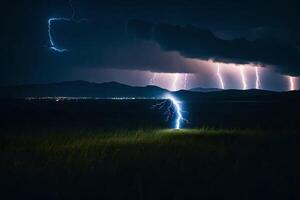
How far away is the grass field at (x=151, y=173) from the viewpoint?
8.98 meters

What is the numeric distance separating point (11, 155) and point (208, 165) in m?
5.93

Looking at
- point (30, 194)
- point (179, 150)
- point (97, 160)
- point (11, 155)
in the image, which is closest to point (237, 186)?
point (30, 194)

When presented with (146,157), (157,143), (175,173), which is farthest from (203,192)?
(157,143)

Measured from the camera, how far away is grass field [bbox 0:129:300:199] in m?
8.98

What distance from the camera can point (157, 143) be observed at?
1872cm

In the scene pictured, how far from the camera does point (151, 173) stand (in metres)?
11.0

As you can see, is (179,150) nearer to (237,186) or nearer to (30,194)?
(237,186)

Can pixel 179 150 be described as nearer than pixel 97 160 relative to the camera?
No

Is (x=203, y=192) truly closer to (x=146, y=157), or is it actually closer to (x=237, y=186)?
(x=237, y=186)

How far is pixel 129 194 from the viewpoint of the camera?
28.8 feet

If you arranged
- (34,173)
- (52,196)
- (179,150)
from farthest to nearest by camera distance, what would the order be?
(179,150) → (34,173) → (52,196)

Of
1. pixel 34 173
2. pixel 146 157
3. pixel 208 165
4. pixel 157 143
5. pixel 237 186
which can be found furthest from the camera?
pixel 157 143

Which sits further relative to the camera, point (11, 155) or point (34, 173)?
point (11, 155)

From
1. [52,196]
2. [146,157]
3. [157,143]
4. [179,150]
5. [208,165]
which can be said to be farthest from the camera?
[157,143]
